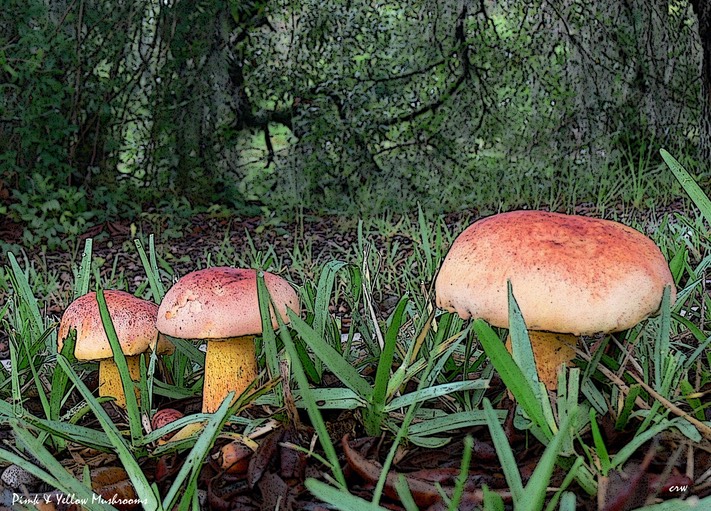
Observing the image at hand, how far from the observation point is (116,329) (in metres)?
1.04

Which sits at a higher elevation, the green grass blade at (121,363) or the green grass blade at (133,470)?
the green grass blade at (121,363)

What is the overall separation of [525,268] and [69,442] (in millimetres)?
637

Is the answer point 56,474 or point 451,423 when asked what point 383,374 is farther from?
point 56,474

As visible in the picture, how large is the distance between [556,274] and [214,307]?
17.3 inches

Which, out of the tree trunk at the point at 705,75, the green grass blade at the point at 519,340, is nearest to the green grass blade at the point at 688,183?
the green grass blade at the point at 519,340

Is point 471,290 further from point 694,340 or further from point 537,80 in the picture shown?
point 537,80

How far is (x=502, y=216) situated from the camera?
0.92m

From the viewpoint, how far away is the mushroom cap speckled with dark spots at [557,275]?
79 centimetres

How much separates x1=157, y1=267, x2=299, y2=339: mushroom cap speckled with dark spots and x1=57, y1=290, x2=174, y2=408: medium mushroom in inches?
4.1

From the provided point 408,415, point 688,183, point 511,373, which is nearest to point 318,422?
point 408,415

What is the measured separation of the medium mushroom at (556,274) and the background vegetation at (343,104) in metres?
3.05

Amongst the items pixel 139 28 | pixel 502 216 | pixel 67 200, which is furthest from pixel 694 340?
pixel 139 28

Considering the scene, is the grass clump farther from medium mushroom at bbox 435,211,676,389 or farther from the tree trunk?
the tree trunk

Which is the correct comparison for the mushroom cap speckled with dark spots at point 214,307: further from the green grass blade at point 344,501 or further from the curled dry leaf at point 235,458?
the green grass blade at point 344,501
